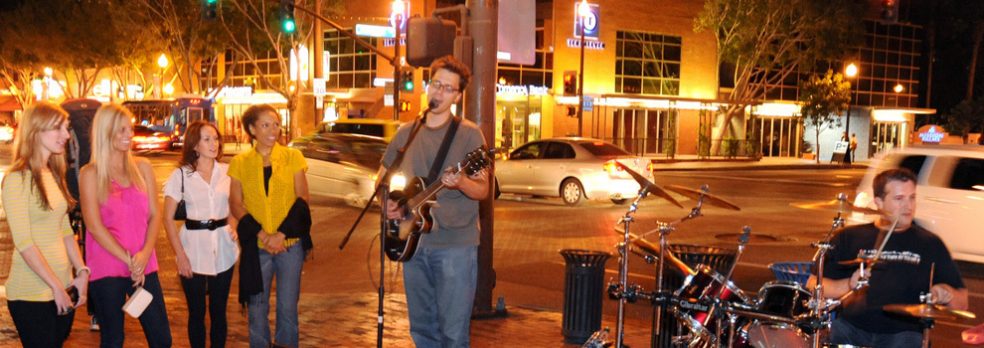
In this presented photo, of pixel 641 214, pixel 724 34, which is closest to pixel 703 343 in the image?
pixel 641 214

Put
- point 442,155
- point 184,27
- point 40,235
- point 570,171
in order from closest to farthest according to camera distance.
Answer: point 40,235, point 442,155, point 570,171, point 184,27

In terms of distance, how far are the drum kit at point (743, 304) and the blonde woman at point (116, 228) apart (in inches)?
97.7

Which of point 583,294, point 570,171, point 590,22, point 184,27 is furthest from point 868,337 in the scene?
point 184,27

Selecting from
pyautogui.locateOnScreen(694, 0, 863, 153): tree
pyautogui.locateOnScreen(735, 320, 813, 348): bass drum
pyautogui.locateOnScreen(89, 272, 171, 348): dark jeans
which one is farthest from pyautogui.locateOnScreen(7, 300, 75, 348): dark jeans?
pyautogui.locateOnScreen(694, 0, 863, 153): tree

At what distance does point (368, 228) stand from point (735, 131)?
1598 inches

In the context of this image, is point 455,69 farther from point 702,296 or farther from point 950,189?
point 950,189

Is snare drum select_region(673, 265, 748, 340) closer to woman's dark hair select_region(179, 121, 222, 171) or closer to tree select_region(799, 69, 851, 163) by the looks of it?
woman's dark hair select_region(179, 121, 222, 171)

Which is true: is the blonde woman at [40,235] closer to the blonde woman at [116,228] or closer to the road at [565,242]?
the blonde woman at [116,228]

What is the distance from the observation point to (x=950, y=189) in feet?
39.4

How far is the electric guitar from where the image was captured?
486 cm

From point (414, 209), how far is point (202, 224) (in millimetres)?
1785

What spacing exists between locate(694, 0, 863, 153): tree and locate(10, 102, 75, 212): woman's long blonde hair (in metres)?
41.9

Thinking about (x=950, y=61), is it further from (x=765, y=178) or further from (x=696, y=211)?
(x=696, y=211)

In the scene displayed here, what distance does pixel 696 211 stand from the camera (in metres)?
5.30
